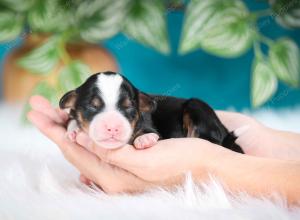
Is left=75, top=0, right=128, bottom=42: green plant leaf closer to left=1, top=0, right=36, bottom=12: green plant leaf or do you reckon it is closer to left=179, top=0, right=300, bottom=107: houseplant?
left=1, top=0, right=36, bottom=12: green plant leaf

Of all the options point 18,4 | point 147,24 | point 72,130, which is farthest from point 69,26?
point 72,130

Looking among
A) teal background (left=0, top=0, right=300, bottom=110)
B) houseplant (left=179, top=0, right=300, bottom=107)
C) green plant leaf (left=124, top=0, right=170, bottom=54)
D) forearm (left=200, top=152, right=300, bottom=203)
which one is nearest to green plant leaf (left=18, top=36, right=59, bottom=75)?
green plant leaf (left=124, top=0, right=170, bottom=54)

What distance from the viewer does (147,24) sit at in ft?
8.16

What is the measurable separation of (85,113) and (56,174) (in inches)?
12.0

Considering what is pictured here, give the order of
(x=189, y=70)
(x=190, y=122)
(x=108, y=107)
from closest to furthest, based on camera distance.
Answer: (x=108, y=107) → (x=190, y=122) → (x=189, y=70)

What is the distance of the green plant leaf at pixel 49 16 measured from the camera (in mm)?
2439

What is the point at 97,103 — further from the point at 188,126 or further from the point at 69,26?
the point at 69,26

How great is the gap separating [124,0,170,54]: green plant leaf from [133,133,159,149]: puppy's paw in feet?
3.53

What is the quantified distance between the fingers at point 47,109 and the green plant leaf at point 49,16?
83cm

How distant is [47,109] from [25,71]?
1107 mm

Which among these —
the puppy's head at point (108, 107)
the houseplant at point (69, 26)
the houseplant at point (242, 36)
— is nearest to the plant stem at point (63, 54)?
the houseplant at point (69, 26)

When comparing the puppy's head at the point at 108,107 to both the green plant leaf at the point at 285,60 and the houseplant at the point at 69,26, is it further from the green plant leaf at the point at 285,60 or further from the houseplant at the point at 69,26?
the green plant leaf at the point at 285,60

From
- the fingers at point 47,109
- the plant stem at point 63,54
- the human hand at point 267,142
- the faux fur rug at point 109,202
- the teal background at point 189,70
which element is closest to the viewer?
the faux fur rug at point 109,202

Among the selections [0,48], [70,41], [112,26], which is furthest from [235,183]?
[0,48]
